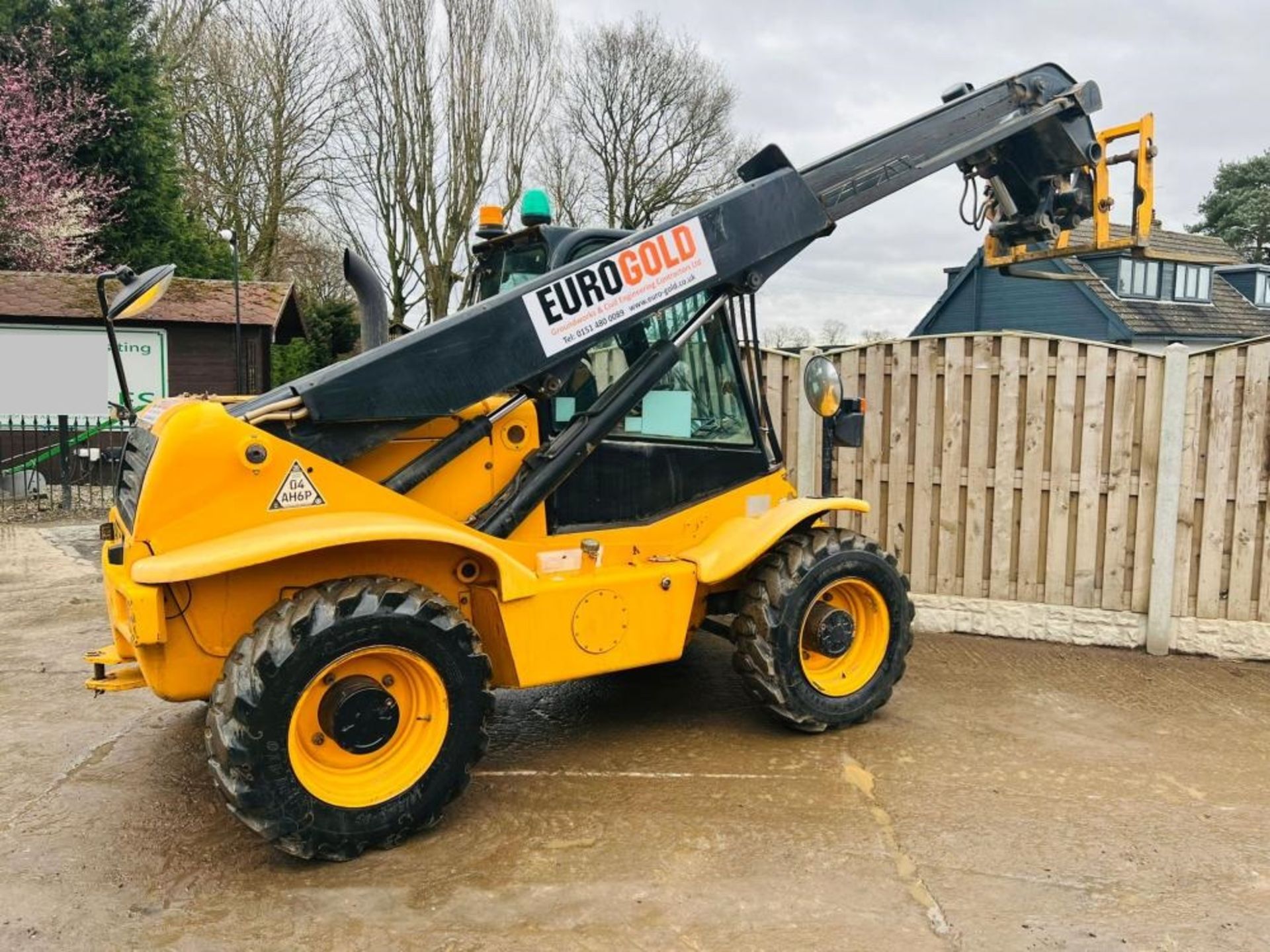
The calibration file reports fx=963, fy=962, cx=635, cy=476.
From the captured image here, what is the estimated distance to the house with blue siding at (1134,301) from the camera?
26.8 m

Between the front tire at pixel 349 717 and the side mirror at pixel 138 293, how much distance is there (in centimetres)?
137

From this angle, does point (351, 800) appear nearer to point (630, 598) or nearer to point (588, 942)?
point (588, 942)

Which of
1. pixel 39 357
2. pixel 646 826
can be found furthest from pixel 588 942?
pixel 39 357

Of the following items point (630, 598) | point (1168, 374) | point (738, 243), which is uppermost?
point (738, 243)

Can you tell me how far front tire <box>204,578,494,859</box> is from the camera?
318cm

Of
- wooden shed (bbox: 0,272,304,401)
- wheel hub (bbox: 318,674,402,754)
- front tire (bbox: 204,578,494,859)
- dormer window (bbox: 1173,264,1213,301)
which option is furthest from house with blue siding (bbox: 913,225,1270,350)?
wheel hub (bbox: 318,674,402,754)

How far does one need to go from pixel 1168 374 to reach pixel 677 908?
476cm

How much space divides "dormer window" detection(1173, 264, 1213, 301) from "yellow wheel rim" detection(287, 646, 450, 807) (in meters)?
31.1

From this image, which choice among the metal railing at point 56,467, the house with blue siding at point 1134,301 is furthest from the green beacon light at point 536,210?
the house with blue siding at point 1134,301

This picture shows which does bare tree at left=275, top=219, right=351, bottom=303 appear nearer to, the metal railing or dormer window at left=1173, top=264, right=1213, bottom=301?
the metal railing

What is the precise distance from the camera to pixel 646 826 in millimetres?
3645

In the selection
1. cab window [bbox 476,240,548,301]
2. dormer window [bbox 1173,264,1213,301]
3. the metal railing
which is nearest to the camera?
cab window [bbox 476,240,548,301]

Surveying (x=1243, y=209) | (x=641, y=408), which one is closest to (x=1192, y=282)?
(x=1243, y=209)

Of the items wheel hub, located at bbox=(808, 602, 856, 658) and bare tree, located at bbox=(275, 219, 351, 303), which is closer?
wheel hub, located at bbox=(808, 602, 856, 658)
